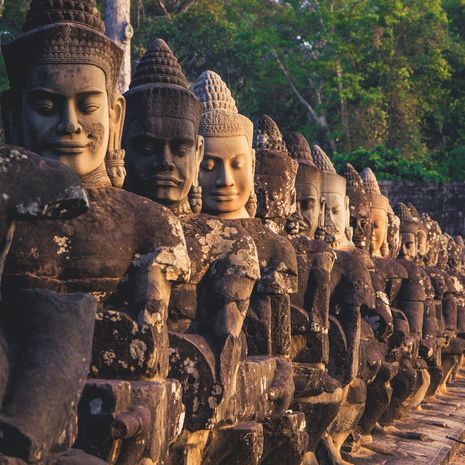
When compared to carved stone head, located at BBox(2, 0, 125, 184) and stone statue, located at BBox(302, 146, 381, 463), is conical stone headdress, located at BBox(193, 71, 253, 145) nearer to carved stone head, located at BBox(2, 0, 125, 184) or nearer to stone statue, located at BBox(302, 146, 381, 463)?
carved stone head, located at BBox(2, 0, 125, 184)

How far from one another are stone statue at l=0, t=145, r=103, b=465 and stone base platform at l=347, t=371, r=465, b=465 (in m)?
5.31

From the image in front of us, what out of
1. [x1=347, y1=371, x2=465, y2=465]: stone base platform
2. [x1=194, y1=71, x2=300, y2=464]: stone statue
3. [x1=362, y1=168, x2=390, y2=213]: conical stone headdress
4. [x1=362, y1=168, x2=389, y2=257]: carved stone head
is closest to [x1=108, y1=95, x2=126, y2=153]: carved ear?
[x1=194, y1=71, x2=300, y2=464]: stone statue

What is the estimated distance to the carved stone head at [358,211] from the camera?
1006 cm

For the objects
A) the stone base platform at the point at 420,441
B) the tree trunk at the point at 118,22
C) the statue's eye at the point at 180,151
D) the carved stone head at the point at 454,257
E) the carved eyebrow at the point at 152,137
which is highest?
the tree trunk at the point at 118,22

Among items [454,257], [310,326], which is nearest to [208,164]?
[310,326]

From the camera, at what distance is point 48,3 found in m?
4.49

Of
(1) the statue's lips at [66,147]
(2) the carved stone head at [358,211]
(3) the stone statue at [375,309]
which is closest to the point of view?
(1) the statue's lips at [66,147]

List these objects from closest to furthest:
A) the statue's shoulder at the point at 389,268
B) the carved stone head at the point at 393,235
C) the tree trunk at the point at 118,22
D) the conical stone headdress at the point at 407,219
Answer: the statue's shoulder at the point at 389,268
the carved stone head at the point at 393,235
the conical stone headdress at the point at 407,219
the tree trunk at the point at 118,22

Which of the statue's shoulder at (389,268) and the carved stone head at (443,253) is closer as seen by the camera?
the statue's shoulder at (389,268)

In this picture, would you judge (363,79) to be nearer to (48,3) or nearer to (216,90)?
(216,90)

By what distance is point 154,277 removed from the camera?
4.19 m

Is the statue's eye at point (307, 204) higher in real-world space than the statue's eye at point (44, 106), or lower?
higher

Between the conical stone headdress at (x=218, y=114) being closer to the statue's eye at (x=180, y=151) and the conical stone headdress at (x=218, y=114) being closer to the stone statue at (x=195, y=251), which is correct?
the stone statue at (x=195, y=251)

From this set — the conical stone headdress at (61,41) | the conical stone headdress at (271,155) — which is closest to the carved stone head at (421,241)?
the conical stone headdress at (271,155)
